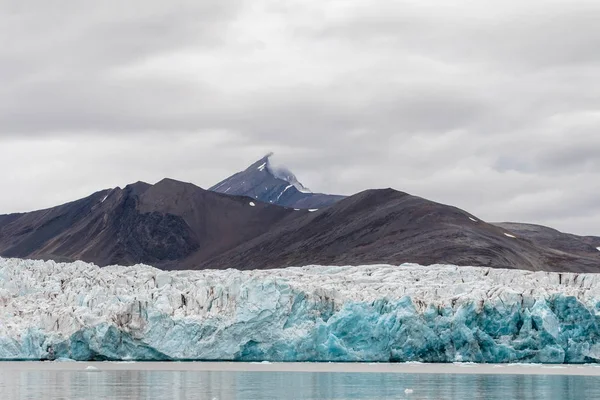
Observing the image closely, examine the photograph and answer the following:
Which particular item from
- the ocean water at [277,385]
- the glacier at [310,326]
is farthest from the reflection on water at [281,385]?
the glacier at [310,326]

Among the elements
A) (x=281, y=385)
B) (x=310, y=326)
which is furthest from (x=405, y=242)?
(x=281, y=385)

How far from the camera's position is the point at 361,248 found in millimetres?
170375

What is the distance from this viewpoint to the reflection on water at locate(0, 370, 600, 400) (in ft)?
113

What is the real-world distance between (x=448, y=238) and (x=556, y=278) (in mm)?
98175

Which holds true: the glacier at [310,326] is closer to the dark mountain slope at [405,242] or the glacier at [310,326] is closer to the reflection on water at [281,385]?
the reflection on water at [281,385]

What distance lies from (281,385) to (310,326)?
39.6 ft

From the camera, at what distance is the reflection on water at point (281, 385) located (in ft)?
113

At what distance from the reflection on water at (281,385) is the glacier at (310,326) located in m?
4.11

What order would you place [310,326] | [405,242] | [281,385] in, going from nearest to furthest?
[281,385], [310,326], [405,242]

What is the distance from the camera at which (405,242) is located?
162750 millimetres

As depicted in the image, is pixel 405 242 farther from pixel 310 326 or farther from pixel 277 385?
pixel 277 385

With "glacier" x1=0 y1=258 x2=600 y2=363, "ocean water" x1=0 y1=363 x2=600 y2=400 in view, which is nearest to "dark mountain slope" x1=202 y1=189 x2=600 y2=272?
"glacier" x1=0 y1=258 x2=600 y2=363

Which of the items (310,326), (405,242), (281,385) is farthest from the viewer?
(405,242)

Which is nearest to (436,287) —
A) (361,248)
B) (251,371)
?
(251,371)
